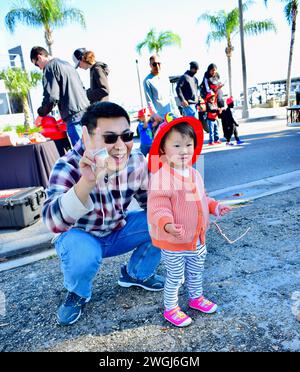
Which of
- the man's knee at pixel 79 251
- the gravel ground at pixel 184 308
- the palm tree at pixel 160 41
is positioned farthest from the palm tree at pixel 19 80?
the man's knee at pixel 79 251

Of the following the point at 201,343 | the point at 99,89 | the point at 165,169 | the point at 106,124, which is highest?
the point at 99,89

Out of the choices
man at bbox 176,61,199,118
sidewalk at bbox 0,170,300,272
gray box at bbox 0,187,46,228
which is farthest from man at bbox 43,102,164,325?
man at bbox 176,61,199,118

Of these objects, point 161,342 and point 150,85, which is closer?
point 161,342

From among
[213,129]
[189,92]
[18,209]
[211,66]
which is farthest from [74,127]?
[213,129]

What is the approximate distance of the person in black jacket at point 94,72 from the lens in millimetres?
4438

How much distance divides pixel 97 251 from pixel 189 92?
567cm

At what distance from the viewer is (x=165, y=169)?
5.51ft

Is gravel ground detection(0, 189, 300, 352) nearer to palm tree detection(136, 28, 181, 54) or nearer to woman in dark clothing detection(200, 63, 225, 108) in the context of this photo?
woman in dark clothing detection(200, 63, 225, 108)

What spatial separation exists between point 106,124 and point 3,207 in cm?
224

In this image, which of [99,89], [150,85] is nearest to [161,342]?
[99,89]

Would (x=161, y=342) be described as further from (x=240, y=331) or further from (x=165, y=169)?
Answer: (x=165, y=169)

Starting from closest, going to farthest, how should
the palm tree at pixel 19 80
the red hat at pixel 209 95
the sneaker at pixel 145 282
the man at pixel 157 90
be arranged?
the sneaker at pixel 145 282 → the man at pixel 157 90 → the red hat at pixel 209 95 → the palm tree at pixel 19 80

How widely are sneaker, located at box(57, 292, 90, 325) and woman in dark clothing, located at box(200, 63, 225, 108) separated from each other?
245 inches

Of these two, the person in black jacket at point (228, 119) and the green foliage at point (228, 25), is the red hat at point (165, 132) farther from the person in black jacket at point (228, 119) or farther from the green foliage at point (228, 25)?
the green foliage at point (228, 25)
